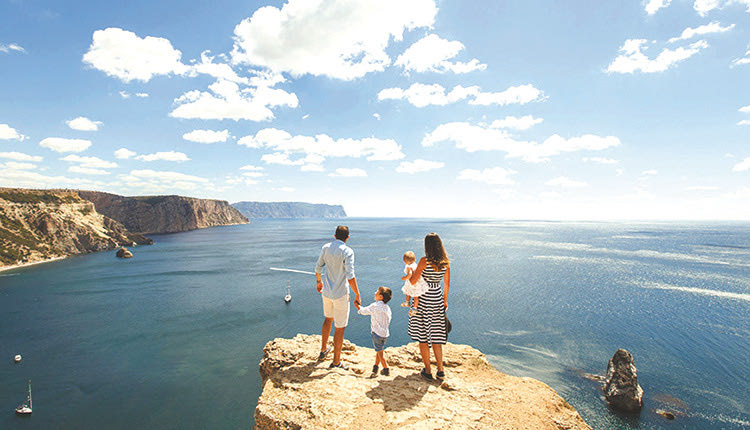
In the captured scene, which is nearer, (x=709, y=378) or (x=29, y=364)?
(x=709, y=378)

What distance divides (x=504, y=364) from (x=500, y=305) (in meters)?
14.7

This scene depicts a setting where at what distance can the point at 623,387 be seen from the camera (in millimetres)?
16609

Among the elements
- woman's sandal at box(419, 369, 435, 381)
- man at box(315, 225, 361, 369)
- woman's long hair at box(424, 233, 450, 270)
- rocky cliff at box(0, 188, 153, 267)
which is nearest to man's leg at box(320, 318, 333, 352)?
man at box(315, 225, 361, 369)

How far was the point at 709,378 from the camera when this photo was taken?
19656mm

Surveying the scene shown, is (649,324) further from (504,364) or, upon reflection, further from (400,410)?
(400,410)

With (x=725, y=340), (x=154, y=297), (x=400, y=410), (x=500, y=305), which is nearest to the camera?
(x=400, y=410)

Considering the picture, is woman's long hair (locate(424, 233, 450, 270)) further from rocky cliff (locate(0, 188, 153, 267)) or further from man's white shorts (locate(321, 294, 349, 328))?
rocky cliff (locate(0, 188, 153, 267))

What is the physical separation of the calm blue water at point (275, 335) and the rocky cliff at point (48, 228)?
1783 cm

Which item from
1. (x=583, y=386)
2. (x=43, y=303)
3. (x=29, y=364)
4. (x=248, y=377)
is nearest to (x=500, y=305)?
(x=583, y=386)

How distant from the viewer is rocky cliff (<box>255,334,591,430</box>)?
5.77 metres

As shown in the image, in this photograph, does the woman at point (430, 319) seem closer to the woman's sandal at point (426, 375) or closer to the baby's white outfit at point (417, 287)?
the baby's white outfit at point (417, 287)

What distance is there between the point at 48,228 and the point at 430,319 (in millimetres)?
106381

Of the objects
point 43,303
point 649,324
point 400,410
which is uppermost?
point 400,410

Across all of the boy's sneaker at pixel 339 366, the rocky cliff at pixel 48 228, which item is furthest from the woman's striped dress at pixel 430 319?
the rocky cliff at pixel 48 228
